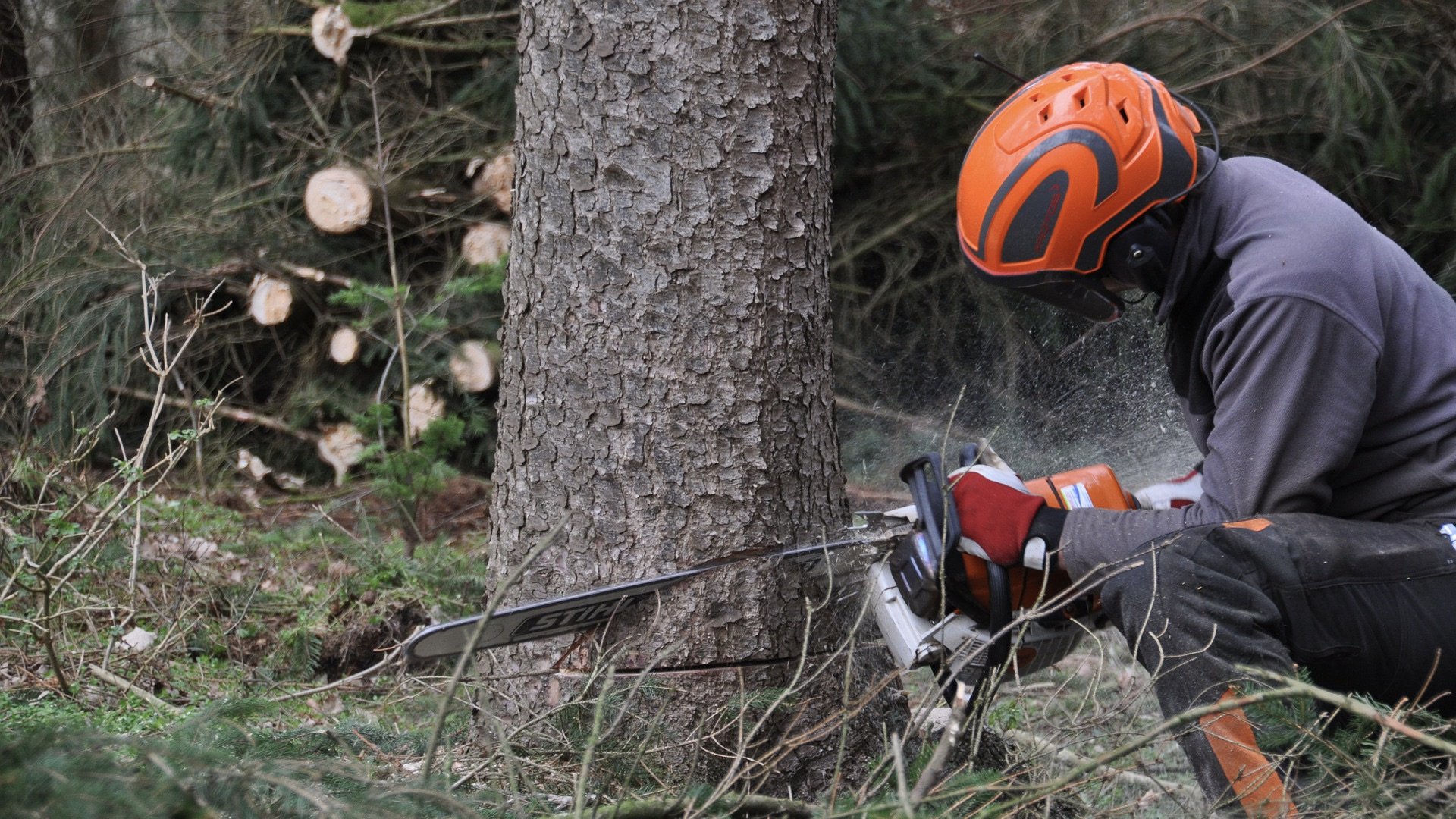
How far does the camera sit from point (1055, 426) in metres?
3.77

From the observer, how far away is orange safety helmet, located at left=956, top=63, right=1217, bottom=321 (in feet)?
7.78

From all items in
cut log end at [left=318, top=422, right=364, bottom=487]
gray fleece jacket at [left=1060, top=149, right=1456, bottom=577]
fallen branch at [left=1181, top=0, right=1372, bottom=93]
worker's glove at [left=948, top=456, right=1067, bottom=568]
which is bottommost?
cut log end at [left=318, top=422, right=364, bottom=487]

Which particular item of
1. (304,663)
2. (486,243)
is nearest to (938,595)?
(304,663)

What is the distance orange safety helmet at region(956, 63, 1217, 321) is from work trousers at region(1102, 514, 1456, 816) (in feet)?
2.27

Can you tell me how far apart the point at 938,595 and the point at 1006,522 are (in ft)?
0.75

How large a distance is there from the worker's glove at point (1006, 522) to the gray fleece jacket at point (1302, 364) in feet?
0.17

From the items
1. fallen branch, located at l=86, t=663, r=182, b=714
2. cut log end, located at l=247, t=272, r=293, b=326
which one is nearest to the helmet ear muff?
fallen branch, located at l=86, t=663, r=182, b=714

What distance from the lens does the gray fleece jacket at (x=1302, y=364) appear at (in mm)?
2139

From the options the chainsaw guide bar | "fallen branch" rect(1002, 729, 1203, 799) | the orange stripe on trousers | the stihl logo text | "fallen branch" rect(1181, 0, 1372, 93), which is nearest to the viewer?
the orange stripe on trousers

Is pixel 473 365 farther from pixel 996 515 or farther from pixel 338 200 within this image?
pixel 996 515

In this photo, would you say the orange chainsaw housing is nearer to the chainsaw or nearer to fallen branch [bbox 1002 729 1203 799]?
the chainsaw

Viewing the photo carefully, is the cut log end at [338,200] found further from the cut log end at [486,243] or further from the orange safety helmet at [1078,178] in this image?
the orange safety helmet at [1078,178]

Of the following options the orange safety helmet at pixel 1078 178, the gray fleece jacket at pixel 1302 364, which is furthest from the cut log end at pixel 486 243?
the gray fleece jacket at pixel 1302 364

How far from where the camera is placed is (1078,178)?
2369mm
